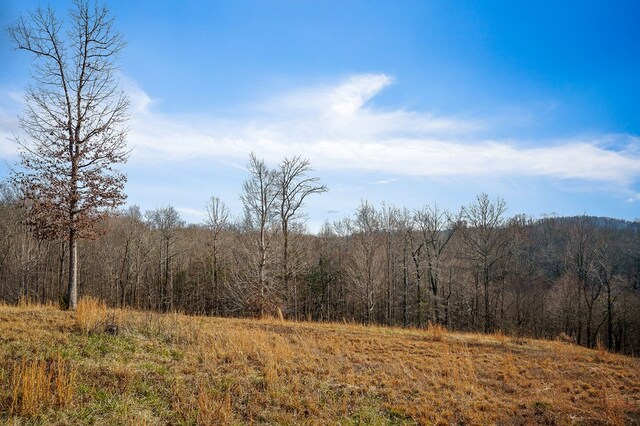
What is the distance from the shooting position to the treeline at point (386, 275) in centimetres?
3797

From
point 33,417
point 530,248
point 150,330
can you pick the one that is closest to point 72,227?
point 150,330

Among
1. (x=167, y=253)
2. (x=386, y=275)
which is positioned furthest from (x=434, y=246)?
(x=167, y=253)

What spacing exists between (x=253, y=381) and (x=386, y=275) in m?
38.8

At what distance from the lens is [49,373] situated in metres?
5.84

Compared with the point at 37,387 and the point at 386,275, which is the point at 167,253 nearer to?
the point at 386,275

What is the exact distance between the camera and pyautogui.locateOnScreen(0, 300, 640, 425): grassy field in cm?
549

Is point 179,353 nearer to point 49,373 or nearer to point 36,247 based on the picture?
point 49,373

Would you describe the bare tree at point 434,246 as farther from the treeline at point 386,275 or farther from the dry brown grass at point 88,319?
the dry brown grass at point 88,319

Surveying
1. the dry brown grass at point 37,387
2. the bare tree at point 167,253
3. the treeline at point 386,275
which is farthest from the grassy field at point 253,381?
the bare tree at point 167,253

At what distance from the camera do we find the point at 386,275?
146ft

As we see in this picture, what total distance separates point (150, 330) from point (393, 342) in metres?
8.03

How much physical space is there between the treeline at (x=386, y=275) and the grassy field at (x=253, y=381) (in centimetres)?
2445

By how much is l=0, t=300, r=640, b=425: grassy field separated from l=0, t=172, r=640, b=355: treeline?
2445 centimetres

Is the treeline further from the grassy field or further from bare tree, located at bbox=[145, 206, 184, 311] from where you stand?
the grassy field
